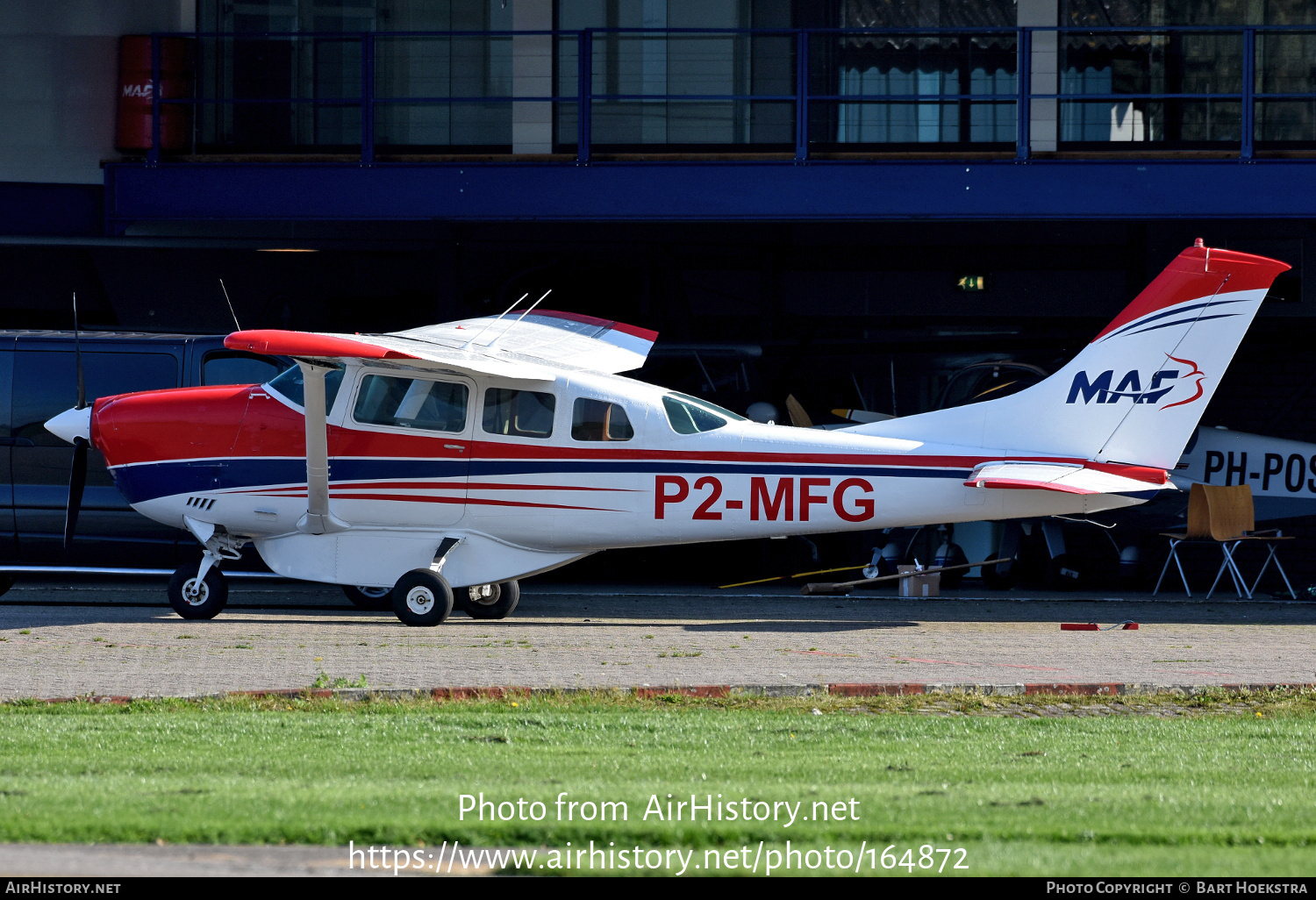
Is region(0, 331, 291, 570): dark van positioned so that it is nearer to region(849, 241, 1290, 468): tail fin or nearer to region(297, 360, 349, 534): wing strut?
region(297, 360, 349, 534): wing strut

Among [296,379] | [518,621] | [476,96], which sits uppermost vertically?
[476,96]

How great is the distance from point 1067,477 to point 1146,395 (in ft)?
3.23

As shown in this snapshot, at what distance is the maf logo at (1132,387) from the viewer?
11.3 meters

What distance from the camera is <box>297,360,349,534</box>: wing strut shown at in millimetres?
11102

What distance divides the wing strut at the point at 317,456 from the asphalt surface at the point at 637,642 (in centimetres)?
80

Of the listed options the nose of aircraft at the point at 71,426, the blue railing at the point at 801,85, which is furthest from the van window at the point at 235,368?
the blue railing at the point at 801,85

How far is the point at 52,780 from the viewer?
5676mm

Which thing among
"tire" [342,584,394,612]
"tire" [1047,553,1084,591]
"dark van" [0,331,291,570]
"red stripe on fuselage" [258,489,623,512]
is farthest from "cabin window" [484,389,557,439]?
"tire" [1047,553,1084,591]

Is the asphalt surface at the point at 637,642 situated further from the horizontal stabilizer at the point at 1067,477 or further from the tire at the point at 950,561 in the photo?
the horizontal stabilizer at the point at 1067,477

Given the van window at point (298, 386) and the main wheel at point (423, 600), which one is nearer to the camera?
the main wheel at point (423, 600)

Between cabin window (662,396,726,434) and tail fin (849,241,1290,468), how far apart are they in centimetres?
118

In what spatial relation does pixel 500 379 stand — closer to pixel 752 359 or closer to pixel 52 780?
pixel 752 359
